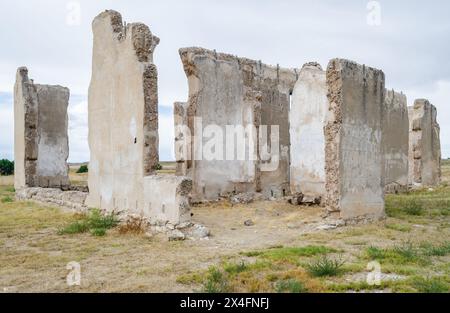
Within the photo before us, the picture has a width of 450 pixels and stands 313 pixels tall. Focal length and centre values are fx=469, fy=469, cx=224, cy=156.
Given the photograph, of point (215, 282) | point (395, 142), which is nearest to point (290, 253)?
point (215, 282)

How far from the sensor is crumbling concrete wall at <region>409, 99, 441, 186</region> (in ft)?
70.4

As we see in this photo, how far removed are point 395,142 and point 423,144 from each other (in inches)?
140

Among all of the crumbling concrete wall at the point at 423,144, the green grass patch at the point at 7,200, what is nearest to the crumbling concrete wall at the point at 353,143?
the crumbling concrete wall at the point at 423,144

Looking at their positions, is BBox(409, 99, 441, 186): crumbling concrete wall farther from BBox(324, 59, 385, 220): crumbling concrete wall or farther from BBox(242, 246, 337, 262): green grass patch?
BBox(242, 246, 337, 262): green grass patch

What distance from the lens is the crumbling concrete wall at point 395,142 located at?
60.4ft

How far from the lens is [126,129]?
35.5ft

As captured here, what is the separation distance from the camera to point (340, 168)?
10.3 m

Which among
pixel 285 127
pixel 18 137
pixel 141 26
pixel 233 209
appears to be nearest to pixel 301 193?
pixel 233 209

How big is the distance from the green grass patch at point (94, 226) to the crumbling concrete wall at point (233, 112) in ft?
14.6

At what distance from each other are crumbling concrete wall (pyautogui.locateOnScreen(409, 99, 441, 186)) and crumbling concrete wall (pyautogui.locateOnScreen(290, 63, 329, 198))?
339 inches

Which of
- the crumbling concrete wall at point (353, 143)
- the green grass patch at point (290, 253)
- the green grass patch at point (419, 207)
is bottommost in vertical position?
the green grass patch at point (290, 253)

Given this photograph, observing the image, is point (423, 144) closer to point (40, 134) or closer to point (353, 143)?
point (353, 143)

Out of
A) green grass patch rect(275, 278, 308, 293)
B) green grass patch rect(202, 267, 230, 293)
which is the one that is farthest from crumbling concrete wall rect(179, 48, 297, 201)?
green grass patch rect(275, 278, 308, 293)

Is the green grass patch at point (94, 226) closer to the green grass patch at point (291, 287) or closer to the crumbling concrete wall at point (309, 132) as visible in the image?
the green grass patch at point (291, 287)
